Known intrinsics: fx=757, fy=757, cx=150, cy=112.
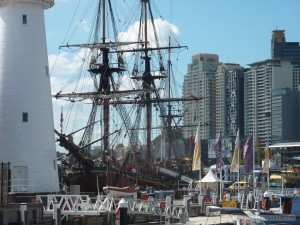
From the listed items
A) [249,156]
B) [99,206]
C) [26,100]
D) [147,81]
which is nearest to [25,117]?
A: [26,100]

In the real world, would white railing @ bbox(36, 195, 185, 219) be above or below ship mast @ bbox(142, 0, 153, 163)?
below

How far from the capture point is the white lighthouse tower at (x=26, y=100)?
41688 millimetres

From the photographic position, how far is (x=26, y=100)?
4206cm

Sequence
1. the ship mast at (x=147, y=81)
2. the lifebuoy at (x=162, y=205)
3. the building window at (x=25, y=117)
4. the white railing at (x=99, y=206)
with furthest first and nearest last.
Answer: the ship mast at (x=147, y=81) < the lifebuoy at (x=162, y=205) < the building window at (x=25, y=117) < the white railing at (x=99, y=206)

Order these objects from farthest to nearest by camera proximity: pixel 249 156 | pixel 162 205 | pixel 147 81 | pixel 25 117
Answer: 1. pixel 147 81
2. pixel 249 156
3. pixel 162 205
4. pixel 25 117

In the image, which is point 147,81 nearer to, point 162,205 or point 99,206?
point 162,205

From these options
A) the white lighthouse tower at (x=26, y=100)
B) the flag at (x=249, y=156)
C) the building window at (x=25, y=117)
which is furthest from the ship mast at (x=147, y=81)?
the building window at (x=25, y=117)

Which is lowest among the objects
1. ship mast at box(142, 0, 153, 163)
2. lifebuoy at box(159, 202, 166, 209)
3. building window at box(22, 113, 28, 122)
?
lifebuoy at box(159, 202, 166, 209)

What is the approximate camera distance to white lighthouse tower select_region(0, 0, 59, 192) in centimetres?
4169

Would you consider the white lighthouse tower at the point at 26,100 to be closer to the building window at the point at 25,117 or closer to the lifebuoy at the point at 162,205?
the building window at the point at 25,117

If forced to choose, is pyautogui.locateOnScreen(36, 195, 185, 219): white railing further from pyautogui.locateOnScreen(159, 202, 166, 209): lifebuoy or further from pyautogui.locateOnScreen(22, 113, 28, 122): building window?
pyautogui.locateOnScreen(22, 113, 28, 122): building window

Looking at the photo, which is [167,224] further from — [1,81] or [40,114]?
[1,81]

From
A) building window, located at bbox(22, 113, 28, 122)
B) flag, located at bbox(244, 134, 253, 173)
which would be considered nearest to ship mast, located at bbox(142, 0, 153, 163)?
flag, located at bbox(244, 134, 253, 173)

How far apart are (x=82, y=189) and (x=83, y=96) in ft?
49.5
